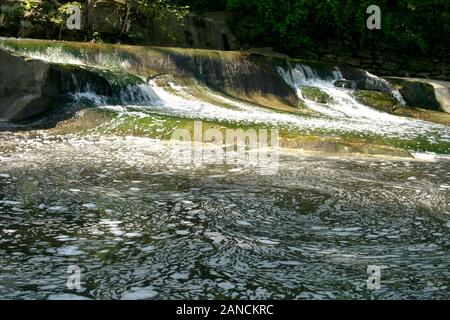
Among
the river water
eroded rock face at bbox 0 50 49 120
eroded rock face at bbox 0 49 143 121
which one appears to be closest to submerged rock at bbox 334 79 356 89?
Answer: eroded rock face at bbox 0 49 143 121

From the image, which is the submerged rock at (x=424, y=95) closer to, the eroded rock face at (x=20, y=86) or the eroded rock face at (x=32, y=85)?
the eroded rock face at (x=32, y=85)

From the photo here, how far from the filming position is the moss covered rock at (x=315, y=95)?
51.9 ft

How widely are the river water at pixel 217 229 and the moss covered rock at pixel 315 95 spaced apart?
7792 mm

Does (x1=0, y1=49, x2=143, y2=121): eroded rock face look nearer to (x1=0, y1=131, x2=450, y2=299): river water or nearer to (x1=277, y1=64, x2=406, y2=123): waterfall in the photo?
(x1=0, y1=131, x2=450, y2=299): river water

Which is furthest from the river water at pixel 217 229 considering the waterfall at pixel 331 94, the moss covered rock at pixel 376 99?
the moss covered rock at pixel 376 99

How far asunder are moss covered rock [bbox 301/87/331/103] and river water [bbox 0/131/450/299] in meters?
7.79

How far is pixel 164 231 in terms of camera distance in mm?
4852

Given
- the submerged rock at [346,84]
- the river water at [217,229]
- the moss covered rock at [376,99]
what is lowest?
the river water at [217,229]

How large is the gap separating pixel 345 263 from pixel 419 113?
12425mm

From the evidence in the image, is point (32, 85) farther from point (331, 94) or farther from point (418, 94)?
point (418, 94)
